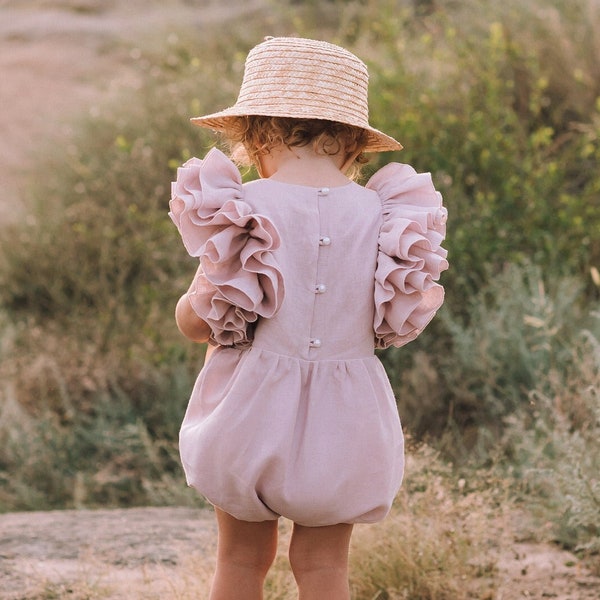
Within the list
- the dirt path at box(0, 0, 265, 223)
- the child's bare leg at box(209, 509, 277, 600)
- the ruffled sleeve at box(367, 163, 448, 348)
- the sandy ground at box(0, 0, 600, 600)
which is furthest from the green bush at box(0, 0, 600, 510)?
the child's bare leg at box(209, 509, 277, 600)

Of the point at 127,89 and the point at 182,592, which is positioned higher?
the point at 127,89

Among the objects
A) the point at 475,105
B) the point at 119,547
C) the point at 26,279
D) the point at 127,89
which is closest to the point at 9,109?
the point at 127,89

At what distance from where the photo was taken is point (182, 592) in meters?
2.52

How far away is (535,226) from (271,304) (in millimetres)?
3121

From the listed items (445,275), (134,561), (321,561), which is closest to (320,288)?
(321,561)

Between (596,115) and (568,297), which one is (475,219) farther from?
(596,115)

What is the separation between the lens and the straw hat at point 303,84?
6.61 feet

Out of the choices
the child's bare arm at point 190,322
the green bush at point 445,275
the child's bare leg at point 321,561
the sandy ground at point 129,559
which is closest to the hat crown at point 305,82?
the child's bare arm at point 190,322

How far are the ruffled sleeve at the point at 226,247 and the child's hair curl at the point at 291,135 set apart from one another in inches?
5.4

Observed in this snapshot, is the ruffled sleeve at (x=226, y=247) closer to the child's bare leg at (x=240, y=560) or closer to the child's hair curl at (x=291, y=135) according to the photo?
the child's hair curl at (x=291, y=135)

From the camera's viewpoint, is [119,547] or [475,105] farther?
[475,105]

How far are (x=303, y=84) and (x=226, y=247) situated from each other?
400mm

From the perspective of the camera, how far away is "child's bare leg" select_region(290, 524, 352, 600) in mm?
1996

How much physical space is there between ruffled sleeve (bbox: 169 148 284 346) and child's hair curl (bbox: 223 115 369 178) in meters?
0.14
